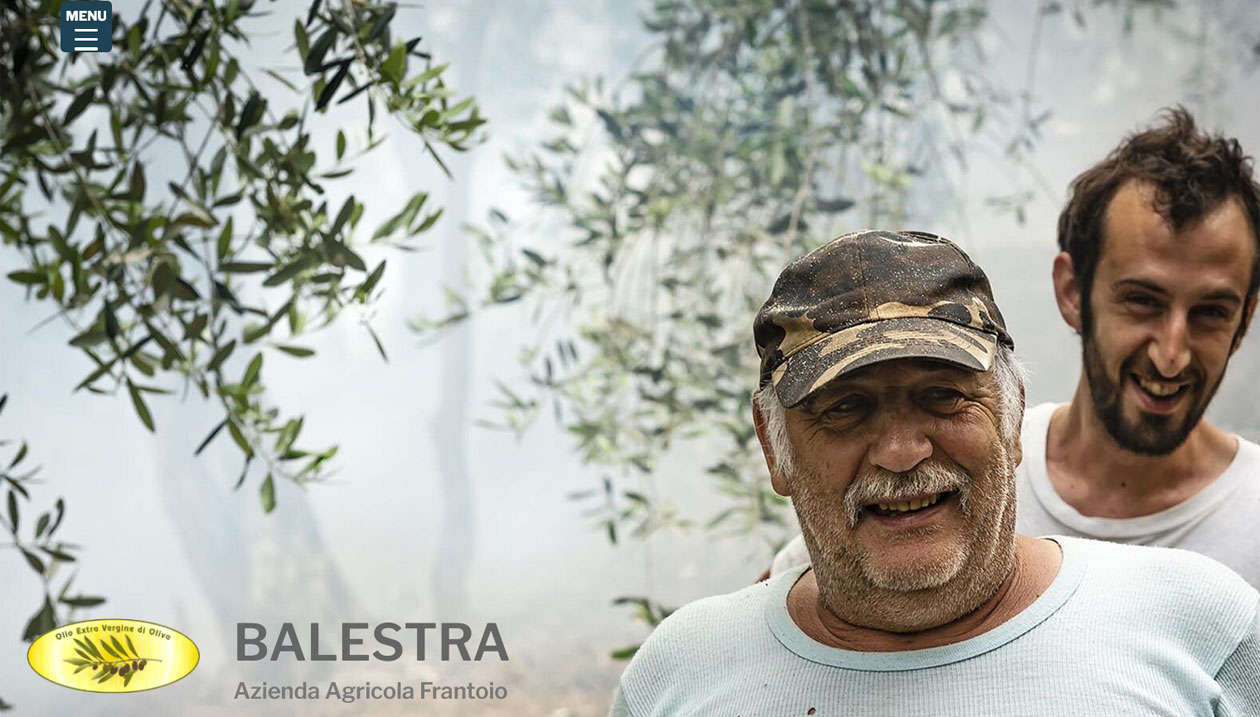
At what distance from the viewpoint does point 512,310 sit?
3625 millimetres

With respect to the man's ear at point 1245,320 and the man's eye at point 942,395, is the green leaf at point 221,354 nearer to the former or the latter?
the man's eye at point 942,395

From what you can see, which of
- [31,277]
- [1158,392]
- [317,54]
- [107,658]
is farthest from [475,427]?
[1158,392]

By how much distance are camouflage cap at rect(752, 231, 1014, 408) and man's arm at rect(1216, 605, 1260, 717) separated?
1.14ft

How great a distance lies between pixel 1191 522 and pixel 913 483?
70cm

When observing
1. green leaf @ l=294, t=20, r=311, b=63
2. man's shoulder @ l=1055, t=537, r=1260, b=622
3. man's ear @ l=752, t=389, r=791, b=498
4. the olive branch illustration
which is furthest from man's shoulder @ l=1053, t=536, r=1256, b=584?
the olive branch illustration

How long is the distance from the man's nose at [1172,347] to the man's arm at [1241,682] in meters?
0.54

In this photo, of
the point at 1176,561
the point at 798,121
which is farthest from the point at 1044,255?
the point at 1176,561

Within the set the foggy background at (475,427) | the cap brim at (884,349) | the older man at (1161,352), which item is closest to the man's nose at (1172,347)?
the older man at (1161,352)

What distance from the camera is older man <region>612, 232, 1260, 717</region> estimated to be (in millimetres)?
1023

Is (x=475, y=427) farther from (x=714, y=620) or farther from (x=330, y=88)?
(x=714, y=620)

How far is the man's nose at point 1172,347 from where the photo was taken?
1.49m

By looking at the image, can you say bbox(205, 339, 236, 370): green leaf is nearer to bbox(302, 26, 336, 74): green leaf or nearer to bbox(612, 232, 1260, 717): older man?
bbox(302, 26, 336, 74): green leaf

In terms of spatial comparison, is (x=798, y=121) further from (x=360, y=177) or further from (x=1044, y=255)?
(x=360, y=177)

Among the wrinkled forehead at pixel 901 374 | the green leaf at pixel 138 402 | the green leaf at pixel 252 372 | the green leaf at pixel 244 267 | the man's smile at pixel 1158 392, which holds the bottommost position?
the wrinkled forehead at pixel 901 374
